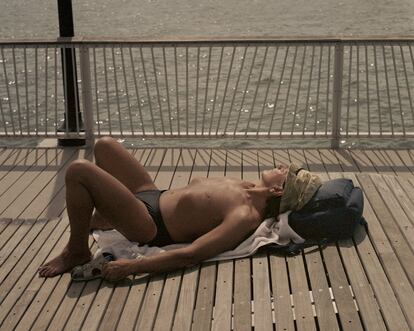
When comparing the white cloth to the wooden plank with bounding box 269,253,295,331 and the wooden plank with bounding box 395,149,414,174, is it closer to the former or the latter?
the wooden plank with bounding box 269,253,295,331

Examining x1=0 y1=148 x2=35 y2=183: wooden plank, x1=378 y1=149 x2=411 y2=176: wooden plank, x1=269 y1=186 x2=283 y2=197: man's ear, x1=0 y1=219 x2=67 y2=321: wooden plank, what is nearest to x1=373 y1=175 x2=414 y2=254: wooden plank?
x1=269 y1=186 x2=283 y2=197: man's ear

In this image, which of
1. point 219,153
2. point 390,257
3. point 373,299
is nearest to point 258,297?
point 373,299

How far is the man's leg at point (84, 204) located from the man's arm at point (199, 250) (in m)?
0.29

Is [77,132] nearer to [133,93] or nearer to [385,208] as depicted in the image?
[385,208]

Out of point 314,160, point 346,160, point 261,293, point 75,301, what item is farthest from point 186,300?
point 346,160

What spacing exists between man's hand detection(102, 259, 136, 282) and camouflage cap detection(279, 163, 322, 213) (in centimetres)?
95

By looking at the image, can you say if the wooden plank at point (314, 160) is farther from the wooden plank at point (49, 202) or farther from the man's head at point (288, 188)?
the man's head at point (288, 188)

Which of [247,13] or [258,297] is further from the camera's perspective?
[247,13]

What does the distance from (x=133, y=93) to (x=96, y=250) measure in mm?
10625

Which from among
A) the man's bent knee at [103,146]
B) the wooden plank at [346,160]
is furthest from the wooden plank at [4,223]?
the wooden plank at [346,160]

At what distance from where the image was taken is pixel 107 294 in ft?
12.8

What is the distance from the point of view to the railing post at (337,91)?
719 centimetres

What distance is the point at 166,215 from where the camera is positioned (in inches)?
176

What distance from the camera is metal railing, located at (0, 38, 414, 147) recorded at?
735cm
